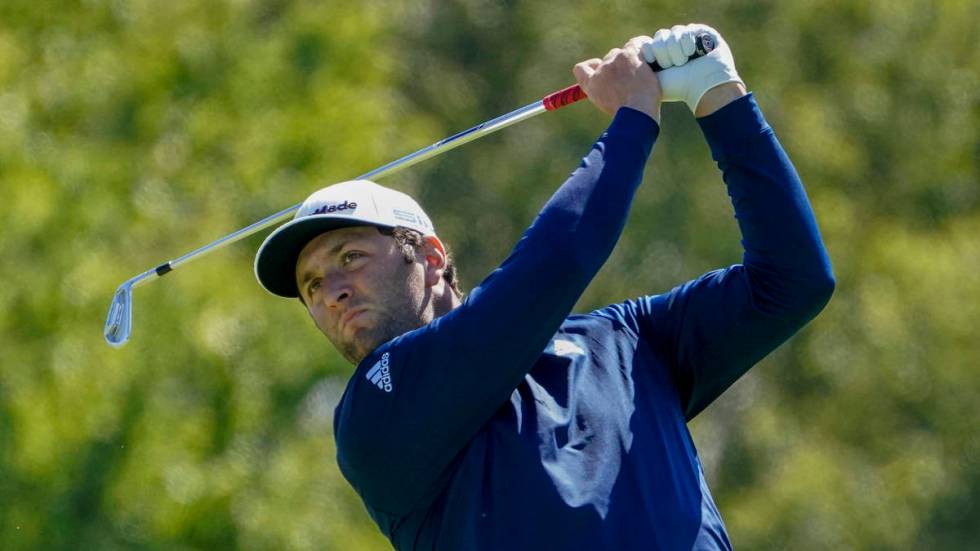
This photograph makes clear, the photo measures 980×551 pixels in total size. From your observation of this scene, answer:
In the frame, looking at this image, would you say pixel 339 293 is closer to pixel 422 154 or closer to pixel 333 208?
pixel 333 208

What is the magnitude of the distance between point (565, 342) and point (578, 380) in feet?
0.49

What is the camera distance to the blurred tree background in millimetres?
8531

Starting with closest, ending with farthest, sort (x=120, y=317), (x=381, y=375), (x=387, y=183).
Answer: (x=381, y=375) → (x=120, y=317) → (x=387, y=183)

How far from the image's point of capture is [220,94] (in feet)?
32.0

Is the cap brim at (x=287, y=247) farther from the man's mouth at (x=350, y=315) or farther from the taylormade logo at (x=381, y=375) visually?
the taylormade logo at (x=381, y=375)

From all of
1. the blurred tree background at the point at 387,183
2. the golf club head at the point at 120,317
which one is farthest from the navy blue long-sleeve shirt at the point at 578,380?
the blurred tree background at the point at 387,183

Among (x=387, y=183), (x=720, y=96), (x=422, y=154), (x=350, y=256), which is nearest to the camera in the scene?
(x=720, y=96)

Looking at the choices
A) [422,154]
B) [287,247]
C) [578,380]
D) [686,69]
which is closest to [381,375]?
[578,380]

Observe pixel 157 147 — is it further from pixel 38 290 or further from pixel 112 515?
pixel 112 515

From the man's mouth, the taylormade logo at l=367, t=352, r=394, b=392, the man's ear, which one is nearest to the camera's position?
the taylormade logo at l=367, t=352, r=394, b=392

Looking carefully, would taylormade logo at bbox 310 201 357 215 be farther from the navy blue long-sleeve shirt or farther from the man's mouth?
the navy blue long-sleeve shirt

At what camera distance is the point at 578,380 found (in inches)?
157

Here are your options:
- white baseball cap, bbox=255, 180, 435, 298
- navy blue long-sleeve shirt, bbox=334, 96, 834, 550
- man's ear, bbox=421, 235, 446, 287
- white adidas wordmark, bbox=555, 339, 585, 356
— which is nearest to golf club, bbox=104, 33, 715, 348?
white baseball cap, bbox=255, 180, 435, 298

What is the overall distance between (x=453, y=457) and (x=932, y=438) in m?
9.38
